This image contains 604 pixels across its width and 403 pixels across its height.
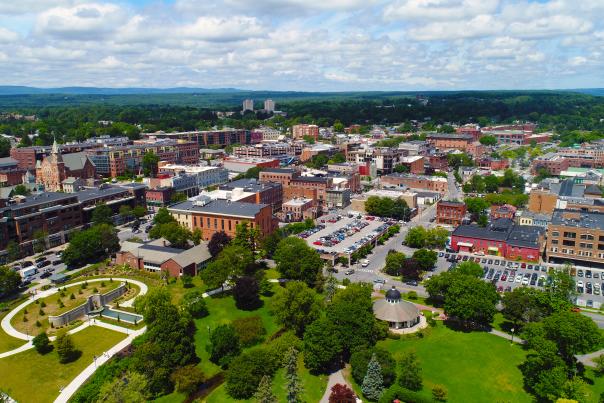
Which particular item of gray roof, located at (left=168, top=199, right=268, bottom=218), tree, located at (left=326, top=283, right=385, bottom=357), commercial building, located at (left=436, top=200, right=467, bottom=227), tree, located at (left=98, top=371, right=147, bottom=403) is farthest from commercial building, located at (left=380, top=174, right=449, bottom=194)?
tree, located at (left=98, top=371, right=147, bottom=403)

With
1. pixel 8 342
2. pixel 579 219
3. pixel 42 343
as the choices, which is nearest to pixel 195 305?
pixel 42 343

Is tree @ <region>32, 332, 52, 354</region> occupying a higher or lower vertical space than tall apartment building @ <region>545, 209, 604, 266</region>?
lower

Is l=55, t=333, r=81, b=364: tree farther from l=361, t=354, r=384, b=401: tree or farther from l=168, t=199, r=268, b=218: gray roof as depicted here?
l=168, t=199, r=268, b=218: gray roof

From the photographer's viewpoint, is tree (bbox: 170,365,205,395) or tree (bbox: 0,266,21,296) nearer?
tree (bbox: 170,365,205,395)

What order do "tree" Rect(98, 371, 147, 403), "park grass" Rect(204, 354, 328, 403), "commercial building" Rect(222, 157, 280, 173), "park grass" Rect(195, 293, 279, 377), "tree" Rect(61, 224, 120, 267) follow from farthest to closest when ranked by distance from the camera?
1. "commercial building" Rect(222, 157, 280, 173)
2. "tree" Rect(61, 224, 120, 267)
3. "park grass" Rect(195, 293, 279, 377)
4. "park grass" Rect(204, 354, 328, 403)
5. "tree" Rect(98, 371, 147, 403)

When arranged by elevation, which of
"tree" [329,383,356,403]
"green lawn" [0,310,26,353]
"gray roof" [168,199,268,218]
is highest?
"gray roof" [168,199,268,218]

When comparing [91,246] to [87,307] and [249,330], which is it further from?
[249,330]

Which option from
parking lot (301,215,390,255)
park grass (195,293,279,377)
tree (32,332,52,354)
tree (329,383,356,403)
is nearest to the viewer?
tree (329,383,356,403)
